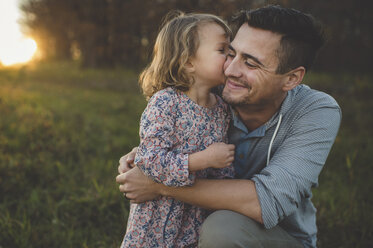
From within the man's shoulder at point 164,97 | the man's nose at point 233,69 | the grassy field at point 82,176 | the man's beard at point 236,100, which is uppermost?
the man's nose at point 233,69

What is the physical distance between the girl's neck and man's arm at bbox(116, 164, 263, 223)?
1.80 ft

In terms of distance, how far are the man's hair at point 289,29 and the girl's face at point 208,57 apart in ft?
0.98

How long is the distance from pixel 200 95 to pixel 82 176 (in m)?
2.04

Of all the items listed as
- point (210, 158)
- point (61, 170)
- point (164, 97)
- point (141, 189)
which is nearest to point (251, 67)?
point (164, 97)

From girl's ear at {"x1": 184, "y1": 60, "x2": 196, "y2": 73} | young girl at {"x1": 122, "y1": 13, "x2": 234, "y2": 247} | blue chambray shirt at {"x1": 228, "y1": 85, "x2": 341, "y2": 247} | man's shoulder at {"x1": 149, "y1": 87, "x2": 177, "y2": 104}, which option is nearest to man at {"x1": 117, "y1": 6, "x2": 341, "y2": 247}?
blue chambray shirt at {"x1": 228, "y1": 85, "x2": 341, "y2": 247}

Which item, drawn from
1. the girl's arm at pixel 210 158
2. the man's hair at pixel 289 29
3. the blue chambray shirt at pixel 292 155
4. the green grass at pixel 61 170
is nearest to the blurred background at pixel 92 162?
the green grass at pixel 61 170

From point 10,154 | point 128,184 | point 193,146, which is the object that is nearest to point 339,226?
point 193,146

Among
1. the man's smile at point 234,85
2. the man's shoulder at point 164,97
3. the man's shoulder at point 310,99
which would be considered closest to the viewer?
the man's shoulder at point 164,97

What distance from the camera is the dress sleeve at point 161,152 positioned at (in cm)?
169

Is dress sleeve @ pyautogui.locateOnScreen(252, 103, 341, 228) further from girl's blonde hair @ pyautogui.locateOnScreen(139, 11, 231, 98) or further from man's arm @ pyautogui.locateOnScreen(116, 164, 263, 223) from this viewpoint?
→ girl's blonde hair @ pyautogui.locateOnScreen(139, 11, 231, 98)

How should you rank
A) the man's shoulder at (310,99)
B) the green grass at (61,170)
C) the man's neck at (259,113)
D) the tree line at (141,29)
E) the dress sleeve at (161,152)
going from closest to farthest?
the dress sleeve at (161,152), the man's shoulder at (310,99), the man's neck at (259,113), the green grass at (61,170), the tree line at (141,29)

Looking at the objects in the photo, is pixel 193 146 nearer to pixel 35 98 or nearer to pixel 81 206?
pixel 81 206

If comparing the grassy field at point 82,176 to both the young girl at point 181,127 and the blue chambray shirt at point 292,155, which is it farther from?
the blue chambray shirt at point 292,155

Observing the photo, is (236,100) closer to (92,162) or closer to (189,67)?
(189,67)
